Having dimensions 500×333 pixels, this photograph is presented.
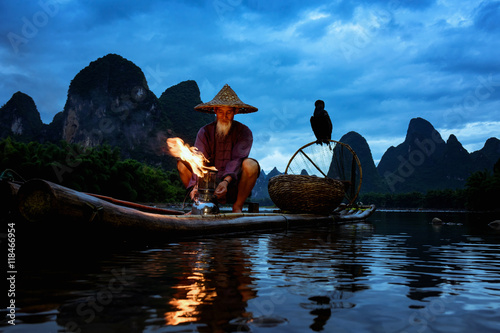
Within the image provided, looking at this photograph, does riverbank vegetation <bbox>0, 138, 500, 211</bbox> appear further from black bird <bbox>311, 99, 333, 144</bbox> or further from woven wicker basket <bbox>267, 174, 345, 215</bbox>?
woven wicker basket <bbox>267, 174, 345, 215</bbox>

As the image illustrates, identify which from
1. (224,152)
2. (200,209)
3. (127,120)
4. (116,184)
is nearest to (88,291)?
(200,209)

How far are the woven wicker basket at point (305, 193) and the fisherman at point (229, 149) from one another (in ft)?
4.94

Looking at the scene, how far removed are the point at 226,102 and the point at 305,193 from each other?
205 centimetres

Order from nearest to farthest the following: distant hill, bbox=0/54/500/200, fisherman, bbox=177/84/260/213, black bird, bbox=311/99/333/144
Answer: fisherman, bbox=177/84/260/213 → black bird, bbox=311/99/333/144 → distant hill, bbox=0/54/500/200

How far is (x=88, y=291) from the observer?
1539mm

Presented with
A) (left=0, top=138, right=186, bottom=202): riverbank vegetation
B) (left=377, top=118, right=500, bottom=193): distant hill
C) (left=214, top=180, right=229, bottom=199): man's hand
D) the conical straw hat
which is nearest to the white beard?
the conical straw hat

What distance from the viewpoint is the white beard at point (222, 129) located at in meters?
5.00

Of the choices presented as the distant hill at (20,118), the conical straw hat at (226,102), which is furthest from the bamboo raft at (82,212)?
the distant hill at (20,118)

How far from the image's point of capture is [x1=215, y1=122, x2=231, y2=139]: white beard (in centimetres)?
500

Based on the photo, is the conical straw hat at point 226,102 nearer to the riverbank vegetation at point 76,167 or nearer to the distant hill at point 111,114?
the riverbank vegetation at point 76,167

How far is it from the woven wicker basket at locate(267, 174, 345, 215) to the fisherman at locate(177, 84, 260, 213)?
4.94 ft

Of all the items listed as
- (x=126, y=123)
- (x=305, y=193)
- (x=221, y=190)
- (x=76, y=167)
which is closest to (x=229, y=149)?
(x=221, y=190)

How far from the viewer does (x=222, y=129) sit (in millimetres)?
5023

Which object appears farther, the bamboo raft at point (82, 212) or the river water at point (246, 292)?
the bamboo raft at point (82, 212)
